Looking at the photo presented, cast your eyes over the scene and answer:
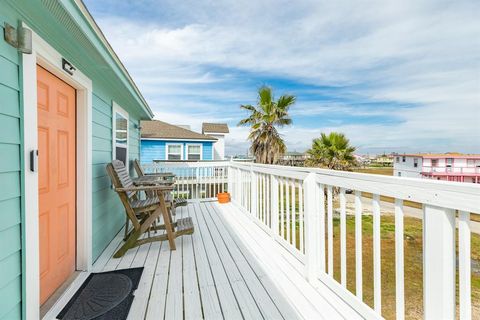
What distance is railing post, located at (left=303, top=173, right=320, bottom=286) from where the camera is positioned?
209 cm

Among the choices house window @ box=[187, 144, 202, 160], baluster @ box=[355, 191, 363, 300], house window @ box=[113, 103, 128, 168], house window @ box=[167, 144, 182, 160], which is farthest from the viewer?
house window @ box=[187, 144, 202, 160]

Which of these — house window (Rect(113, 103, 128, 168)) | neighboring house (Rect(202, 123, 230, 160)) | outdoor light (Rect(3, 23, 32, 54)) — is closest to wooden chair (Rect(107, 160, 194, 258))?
house window (Rect(113, 103, 128, 168))

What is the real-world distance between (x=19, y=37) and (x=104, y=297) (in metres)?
1.91

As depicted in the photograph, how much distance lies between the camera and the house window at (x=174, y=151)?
13.2 m

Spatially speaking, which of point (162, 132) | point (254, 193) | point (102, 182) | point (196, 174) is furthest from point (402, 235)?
point (162, 132)

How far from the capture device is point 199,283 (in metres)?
2.12

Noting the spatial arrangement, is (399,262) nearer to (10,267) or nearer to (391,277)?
(10,267)

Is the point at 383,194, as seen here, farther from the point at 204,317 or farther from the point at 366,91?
the point at 366,91

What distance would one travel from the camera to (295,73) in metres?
15.6

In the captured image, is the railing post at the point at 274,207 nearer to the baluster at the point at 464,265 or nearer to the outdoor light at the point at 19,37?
the baluster at the point at 464,265

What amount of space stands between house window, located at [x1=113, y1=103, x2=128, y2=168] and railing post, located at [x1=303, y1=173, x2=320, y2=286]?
2838mm

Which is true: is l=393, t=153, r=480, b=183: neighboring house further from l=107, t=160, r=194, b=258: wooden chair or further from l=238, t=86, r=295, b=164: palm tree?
l=107, t=160, r=194, b=258: wooden chair

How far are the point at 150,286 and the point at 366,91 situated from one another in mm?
24377

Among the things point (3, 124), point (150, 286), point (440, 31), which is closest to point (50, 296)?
point (150, 286)
